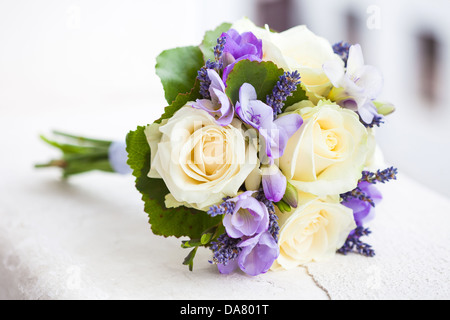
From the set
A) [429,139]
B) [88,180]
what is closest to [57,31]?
[88,180]

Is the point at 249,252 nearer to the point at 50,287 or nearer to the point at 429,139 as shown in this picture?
the point at 50,287

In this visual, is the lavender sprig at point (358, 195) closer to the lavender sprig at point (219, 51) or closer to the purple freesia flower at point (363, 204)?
the purple freesia flower at point (363, 204)

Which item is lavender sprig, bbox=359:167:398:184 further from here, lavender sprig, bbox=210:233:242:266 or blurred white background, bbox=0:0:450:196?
blurred white background, bbox=0:0:450:196

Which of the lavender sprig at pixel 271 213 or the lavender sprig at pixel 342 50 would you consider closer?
the lavender sprig at pixel 271 213

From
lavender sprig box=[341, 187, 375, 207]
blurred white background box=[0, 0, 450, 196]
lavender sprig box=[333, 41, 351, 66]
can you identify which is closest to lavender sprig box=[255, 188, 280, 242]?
lavender sprig box=[341, 187, 375, 207]

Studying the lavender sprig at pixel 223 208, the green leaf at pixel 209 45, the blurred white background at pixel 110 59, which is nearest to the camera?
the lavender sprig at pixel 223 208

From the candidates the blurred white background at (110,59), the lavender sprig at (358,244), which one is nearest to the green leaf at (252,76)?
the lavender sprig at (358,244)

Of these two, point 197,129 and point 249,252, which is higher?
point 197,129
